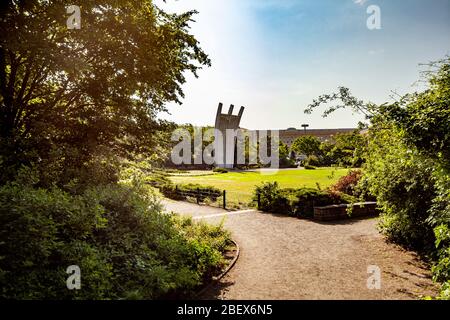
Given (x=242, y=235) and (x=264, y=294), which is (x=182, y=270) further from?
(x=242, y=235)

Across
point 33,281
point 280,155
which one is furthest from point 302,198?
point 280,155

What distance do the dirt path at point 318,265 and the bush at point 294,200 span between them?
148cm

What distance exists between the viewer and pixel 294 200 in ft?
44.4

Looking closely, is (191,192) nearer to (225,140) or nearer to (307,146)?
(225,140)

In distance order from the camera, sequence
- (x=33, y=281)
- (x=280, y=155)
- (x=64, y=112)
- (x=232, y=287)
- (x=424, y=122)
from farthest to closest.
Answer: (x=280, y=155) < (x=64, y=112) < (x=232, y=287) < (x=424, y=122) < (x=33, y=281)

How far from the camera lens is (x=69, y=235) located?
16.5 ft

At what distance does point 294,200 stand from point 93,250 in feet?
33.7

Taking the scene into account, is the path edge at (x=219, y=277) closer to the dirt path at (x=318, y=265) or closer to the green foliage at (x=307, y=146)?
the dirt path at (x=318, y=265)

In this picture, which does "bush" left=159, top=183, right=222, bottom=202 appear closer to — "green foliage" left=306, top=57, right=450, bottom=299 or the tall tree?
the tall tree

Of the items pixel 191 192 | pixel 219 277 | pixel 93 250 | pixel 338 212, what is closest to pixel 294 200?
pixel 338 212

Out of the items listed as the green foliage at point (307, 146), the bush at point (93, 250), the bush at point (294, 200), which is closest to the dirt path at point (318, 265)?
the bush at point (93, 250)

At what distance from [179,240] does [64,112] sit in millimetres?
5372

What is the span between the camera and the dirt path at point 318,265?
589 cm

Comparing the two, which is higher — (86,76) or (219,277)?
(86,76)
